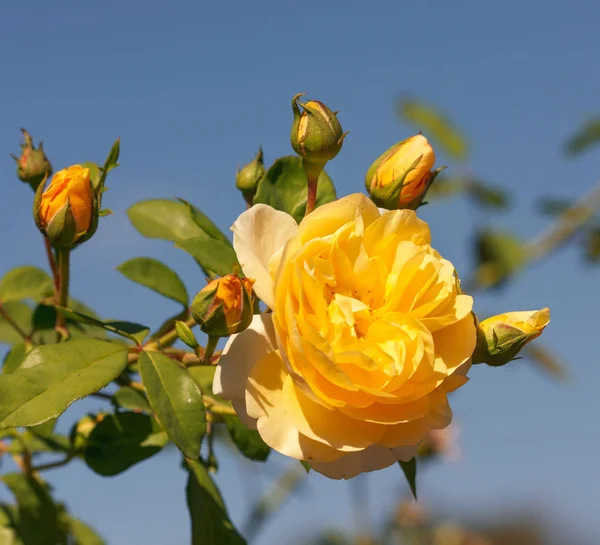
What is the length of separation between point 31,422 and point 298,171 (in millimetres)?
521

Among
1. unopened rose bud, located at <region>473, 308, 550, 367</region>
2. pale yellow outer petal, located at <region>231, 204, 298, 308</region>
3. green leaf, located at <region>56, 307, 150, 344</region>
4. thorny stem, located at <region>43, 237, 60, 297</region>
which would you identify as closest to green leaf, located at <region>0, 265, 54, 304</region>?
thorny stem, located at <region>43, 237, 60, 297</region>

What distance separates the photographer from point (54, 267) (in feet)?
4.30

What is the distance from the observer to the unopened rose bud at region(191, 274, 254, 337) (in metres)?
0.98

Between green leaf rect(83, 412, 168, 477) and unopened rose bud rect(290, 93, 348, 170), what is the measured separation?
520mm

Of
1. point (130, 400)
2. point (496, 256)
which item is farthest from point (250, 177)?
point (496, 256)

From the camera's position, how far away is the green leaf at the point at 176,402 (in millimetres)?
988

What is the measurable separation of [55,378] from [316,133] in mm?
463

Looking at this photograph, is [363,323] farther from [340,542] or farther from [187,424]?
[340,542]

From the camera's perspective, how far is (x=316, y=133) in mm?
1148

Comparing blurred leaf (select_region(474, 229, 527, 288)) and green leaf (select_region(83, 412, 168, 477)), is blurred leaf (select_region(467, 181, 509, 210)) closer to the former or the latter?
blurred leaf (select_region(474, 229, 527, 288))

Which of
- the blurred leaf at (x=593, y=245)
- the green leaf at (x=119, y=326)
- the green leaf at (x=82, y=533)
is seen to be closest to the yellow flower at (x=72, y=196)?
the green leaf at (x=119, y=326)

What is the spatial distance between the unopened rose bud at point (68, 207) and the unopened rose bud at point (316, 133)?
0.95 ft

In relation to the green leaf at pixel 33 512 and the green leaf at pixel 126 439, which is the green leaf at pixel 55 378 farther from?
the green leaf at pixel 33 512

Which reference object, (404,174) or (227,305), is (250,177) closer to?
(404,174)
